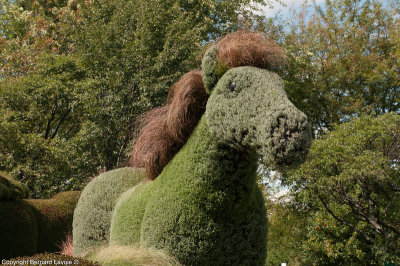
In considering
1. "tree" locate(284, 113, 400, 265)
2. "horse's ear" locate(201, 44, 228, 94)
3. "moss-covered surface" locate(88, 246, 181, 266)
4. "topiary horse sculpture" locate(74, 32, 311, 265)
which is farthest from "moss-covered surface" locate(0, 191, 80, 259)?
"tree" locate(284, 113, 400, 265)

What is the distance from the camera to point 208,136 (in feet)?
10.2

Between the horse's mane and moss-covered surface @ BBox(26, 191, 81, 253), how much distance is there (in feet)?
20.6

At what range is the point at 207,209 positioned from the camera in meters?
3.05

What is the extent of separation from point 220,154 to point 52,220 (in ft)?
24.7

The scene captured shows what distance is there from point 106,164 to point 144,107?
6.95ft

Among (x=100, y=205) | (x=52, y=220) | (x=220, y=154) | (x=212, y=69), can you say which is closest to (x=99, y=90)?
(x=52, y=220)

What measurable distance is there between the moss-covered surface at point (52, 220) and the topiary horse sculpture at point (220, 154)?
614cm

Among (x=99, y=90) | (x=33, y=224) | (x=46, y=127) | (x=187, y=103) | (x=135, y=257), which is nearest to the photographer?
(x=135, y=257)

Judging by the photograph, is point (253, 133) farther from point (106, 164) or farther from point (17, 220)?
point (106, 164)

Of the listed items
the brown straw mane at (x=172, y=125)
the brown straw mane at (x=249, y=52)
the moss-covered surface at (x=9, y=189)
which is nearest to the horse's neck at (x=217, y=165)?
the brown straw mane at (x=172, y=125)

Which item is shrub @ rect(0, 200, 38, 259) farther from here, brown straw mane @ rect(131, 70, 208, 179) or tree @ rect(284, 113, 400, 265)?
tree @ rect(284, 113, 400, 265)

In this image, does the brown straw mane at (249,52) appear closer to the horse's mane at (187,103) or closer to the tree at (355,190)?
the horse's mane at (187,103)

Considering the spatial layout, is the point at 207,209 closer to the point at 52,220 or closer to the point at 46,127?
the point at 52,220

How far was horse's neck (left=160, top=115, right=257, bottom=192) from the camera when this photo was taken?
3.03 meters
